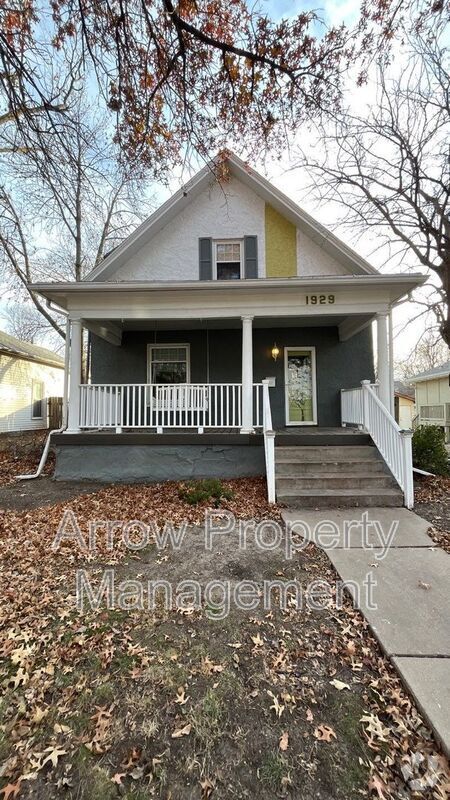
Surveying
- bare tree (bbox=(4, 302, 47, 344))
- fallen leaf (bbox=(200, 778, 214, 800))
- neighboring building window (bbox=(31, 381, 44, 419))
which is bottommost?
fallen leaf (bbox=(200, 778, 214, 800))

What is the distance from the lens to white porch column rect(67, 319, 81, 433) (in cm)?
737

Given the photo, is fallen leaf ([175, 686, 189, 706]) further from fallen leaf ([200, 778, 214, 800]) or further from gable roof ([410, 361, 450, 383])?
gable roof ([410, 361, 450, 383])

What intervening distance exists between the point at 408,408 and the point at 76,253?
3053 cm

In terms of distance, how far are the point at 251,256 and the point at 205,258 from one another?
3.89 feet

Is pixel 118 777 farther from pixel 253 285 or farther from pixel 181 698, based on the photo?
pixel 253 285

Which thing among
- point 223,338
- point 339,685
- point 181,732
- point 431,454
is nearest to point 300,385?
point 223,338

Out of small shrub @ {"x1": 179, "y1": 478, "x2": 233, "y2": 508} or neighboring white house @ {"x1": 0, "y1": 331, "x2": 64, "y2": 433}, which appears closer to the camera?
small shrub @ {"x1": 179, "y1": 478, "x2": 233, "y2": 508}

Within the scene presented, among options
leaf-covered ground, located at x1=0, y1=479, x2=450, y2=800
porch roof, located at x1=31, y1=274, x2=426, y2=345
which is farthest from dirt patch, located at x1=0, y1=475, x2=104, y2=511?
porch roof, located at x1=31, y1=274, x2=426, y2=345

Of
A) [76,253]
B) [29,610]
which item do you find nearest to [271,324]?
[29,610]

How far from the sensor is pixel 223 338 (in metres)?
9.69

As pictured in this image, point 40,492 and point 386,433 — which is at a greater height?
point 386,433

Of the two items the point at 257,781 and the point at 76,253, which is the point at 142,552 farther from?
the point at 76,253

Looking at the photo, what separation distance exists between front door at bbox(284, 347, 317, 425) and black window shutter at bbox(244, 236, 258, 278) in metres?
2.17

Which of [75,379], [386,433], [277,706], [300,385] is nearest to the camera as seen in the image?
[277,706]
